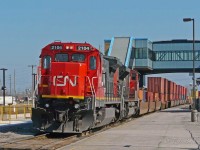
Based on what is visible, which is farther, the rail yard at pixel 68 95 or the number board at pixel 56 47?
Result: the number board at pixel 56 47

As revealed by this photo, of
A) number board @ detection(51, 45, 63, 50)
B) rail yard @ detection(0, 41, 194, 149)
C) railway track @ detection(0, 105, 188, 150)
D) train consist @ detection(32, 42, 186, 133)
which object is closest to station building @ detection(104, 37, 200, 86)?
train consist @ detection(32, 42, 186, 133)

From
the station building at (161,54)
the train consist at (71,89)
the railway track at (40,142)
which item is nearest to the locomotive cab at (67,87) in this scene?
the train consist at (71,89)

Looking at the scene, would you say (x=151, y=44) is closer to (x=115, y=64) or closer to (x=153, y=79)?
(x=153, y=79)

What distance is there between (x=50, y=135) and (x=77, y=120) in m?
1.93

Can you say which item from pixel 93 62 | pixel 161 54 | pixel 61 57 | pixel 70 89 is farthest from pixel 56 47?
pixel 161 54

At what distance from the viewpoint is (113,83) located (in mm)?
24422

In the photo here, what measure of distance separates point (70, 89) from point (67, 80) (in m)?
0.44

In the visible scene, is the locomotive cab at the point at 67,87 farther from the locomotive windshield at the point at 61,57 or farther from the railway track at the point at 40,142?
the railway track at the point at 40,142

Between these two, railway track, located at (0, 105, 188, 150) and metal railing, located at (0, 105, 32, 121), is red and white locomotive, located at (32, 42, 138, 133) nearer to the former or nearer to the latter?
railway track, located at (0, 105, 188, 150)

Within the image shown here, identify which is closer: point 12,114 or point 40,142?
point 40,142

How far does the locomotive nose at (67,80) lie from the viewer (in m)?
18.6

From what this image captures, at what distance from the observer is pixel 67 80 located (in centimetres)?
1875

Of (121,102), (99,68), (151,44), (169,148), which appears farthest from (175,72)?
(169,148)

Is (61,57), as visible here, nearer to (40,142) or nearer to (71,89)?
(71,89)
